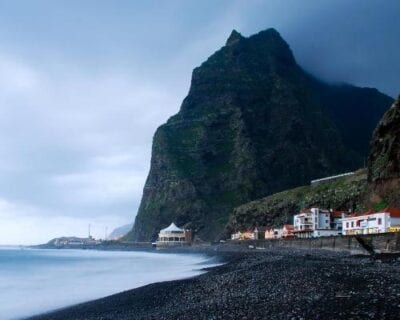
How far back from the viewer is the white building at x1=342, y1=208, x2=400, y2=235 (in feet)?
176

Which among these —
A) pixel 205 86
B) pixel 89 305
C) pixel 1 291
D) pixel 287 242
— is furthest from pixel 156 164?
pixel 89 305

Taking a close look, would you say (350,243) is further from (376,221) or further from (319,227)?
(319,227)

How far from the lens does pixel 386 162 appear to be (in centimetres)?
6244

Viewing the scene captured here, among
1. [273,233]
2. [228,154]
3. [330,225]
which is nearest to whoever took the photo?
[330,225]

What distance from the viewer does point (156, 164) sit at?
180500mm

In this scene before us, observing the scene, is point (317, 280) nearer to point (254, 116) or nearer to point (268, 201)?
point (268, 201)

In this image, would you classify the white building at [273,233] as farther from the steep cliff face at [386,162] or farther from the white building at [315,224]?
the steep cliff face at [386,162]

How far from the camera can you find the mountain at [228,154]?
526 feet

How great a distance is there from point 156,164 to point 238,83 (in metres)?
46.1

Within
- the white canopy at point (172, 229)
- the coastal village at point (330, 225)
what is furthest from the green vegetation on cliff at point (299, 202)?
the white canopy at point (172, 229)

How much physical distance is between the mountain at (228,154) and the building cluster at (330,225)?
3653 centimetres

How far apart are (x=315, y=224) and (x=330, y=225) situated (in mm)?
2470

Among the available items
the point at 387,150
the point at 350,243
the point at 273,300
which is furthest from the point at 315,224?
the point at 273,300

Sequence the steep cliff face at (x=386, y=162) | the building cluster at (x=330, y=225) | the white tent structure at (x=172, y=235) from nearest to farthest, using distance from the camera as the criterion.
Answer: the building cluster at (x=330, y=225) < the steep cliff face at (x=386, y=162) < the white tent structure at (x=172, y=235)
